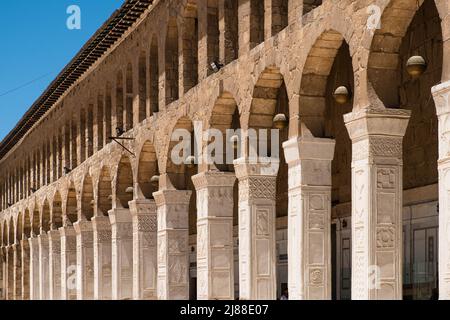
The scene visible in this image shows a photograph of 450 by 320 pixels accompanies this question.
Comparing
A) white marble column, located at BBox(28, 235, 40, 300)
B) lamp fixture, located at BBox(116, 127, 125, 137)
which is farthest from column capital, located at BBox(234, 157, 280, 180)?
Answer: white marble column, located at BBox(28, 235, 40, 300)

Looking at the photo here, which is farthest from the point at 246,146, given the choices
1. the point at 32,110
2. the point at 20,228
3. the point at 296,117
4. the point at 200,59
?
the point at 20,228

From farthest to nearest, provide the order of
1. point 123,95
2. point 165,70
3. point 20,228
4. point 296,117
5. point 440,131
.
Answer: point 20,228, point 123,95, point 165,70, point 296,117, point 440,131

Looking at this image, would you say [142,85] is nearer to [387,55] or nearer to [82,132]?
[82,132]

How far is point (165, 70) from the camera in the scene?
18.7 meters

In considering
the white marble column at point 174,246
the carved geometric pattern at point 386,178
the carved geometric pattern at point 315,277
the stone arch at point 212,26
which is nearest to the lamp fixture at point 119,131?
the white marble column at point 174,246

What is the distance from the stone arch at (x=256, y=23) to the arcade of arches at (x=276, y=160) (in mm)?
25

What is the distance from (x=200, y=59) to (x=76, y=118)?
11.7 m

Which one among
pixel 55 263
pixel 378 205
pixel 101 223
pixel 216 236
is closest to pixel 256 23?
pixel 216 236

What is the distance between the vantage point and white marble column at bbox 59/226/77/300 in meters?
27.6

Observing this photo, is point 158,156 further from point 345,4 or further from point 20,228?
point 20,228

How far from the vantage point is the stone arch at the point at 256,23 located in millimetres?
14398

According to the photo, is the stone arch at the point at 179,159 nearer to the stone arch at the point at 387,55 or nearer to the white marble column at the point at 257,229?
the white marble column at the point at 257,229

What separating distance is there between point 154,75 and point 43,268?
46.6 feet

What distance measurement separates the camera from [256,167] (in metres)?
14.2
